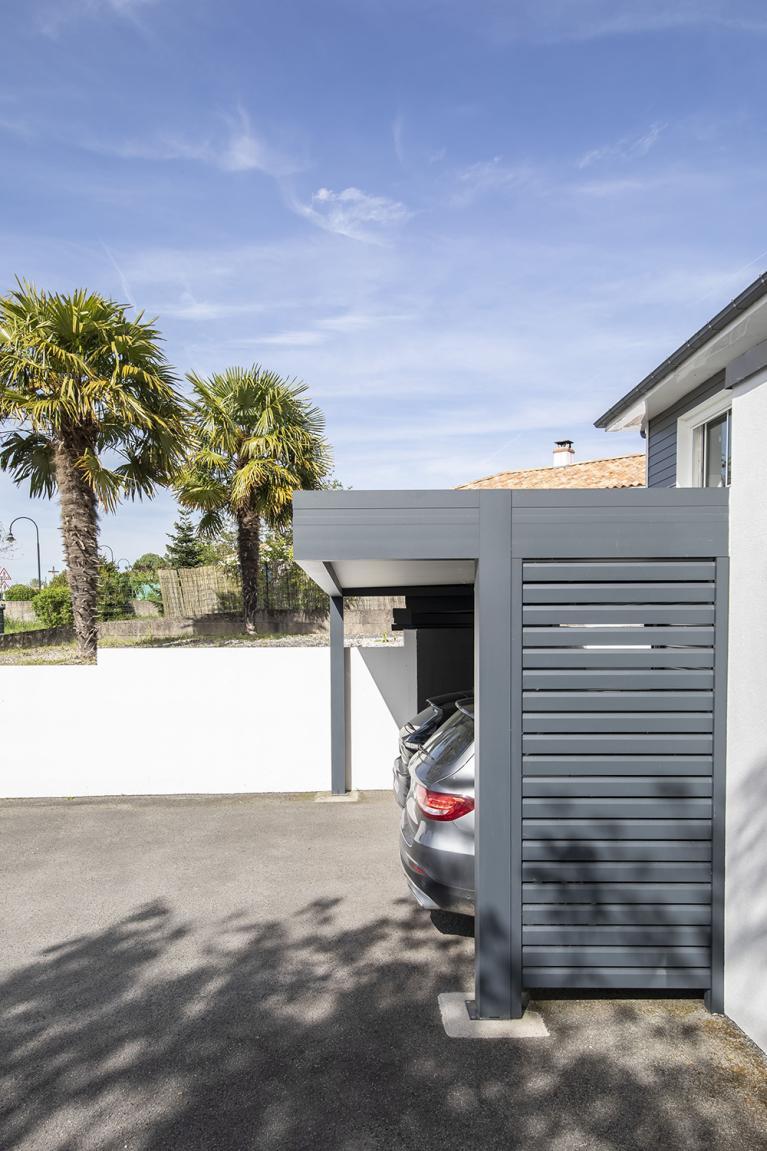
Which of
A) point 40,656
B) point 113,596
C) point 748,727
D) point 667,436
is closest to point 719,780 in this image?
point 748,727

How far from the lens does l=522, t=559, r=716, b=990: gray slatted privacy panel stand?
3.62m

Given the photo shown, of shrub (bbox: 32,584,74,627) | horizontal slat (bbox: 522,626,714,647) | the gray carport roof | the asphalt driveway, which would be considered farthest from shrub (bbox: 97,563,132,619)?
horizontal slat (bbox: 522,626,714,647)

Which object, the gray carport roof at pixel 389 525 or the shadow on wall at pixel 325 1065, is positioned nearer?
the shadow on wall at pixel 325 1065

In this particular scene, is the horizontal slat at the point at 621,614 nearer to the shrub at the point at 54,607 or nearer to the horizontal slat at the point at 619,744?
the horizontal slat at the point at 619,744

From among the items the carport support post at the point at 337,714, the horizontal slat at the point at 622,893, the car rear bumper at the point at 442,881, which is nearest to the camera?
the horizontal slat at the point at 622,893

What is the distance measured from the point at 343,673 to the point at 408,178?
6.80 m

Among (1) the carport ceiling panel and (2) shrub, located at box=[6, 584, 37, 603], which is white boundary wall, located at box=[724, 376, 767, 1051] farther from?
(2) shrub, located at box=[6, 584, 37, 603]

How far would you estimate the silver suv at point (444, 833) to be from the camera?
4.12m

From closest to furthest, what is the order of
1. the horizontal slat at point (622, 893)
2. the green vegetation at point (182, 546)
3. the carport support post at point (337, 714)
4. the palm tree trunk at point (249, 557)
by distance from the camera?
the horizontal slat at point (622, 893)
the carport support post at point (337, 714)
the palm tree trunk at point (249, 557)
the green vegetation at point (182, 546)

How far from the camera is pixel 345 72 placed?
7613mm

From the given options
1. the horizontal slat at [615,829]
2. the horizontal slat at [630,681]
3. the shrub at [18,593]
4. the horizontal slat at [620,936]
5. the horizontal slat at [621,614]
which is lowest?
the shrub at [18,593]

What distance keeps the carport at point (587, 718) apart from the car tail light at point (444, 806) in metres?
0.52

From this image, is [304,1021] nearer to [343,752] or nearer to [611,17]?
[343,752]

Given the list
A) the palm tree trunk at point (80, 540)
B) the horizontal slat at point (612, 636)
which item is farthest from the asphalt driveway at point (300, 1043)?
the palm tree trunk at point (80, 540)
